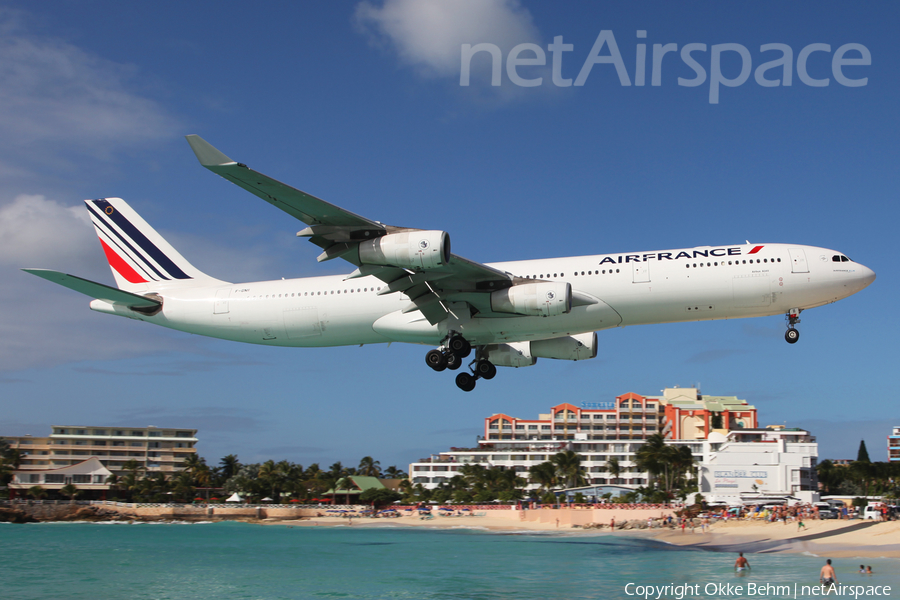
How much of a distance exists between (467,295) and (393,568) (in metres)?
62.4

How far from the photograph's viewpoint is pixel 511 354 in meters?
34.7

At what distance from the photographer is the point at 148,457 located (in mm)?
159250

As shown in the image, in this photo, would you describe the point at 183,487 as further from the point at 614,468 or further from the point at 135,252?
the point at 135,252

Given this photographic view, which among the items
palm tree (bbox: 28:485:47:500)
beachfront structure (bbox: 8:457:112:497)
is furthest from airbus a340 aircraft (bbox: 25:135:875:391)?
palm tree (bbox: 28:485:47:500)

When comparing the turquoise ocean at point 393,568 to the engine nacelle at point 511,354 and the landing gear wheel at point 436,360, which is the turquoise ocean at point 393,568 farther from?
the landing gear wheel at point 436,360

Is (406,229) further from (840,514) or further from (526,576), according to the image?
(840,514)

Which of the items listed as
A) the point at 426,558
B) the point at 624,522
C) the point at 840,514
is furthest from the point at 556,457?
the point at 840,514

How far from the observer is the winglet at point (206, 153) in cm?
2209

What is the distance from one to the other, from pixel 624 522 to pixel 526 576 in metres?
33.3

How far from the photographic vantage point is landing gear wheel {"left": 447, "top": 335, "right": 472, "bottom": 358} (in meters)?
31.1

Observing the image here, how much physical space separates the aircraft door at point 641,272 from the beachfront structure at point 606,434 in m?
96.4

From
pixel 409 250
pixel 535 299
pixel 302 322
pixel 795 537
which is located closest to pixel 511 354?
pixel 535 299

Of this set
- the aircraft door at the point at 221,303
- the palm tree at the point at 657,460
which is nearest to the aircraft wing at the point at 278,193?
the aircraft door at the point at 221,303

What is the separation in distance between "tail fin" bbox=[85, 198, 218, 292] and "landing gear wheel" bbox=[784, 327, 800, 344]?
2532cm
